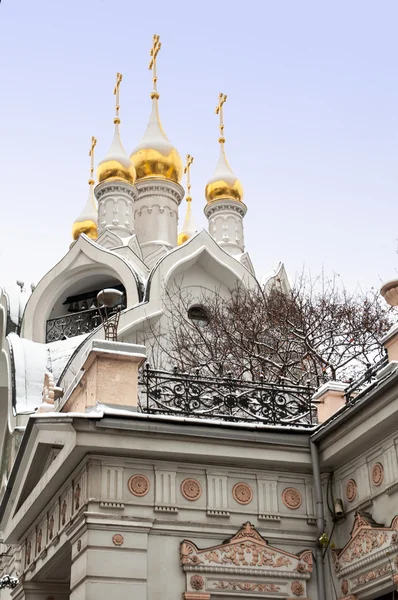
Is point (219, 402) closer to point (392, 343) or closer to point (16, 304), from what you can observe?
point (392, 343)

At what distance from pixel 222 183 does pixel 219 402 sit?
2359 centimetres

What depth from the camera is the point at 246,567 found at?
922 centimetres

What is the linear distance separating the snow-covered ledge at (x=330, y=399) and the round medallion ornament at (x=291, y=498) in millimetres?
832

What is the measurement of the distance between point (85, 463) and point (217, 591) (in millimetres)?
1801

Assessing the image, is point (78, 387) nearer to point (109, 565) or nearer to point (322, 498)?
point (109, 565)

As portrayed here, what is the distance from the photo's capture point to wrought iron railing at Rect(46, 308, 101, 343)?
79.1 ft

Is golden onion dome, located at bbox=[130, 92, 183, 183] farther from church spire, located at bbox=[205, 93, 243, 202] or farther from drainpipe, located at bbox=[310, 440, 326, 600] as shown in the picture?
drainpipe, located at bbox=[310, 440, 326, 600]

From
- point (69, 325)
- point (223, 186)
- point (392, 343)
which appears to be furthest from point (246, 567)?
point (223, 186)

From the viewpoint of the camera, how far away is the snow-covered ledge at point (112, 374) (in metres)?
9.47

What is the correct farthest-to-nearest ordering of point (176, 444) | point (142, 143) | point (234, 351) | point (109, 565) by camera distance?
point (142, 143) → point (234, 351) → point (176, 444) → point (109, 565)

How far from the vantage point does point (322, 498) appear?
9617mm

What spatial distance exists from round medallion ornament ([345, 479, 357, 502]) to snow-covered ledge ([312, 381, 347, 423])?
0.85m

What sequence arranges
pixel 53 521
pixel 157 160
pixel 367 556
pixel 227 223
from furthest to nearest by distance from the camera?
pixel 227 223 → pixel 157 160 → pixel 53 521 → pixel 367 556

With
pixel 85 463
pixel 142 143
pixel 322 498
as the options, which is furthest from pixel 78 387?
pixel 142 143
